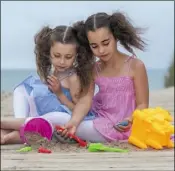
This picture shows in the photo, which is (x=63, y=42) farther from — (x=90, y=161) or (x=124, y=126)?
A: (x=90, y=161)

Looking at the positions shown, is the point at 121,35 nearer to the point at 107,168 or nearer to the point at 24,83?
the point at 24,83

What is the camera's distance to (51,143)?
12.2 feet

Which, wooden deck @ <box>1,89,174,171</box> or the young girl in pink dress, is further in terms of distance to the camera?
the young girl in pink dress

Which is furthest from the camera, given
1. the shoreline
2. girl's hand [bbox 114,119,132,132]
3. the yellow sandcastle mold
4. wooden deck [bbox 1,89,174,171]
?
the shoreline

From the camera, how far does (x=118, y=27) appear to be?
4004 millimetres

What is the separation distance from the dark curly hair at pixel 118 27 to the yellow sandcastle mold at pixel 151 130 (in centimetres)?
64

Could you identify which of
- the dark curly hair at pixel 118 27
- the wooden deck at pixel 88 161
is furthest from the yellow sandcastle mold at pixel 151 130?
the dark curly hair at pixel 118 27

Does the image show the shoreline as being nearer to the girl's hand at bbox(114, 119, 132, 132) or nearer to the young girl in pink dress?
the young girl in pink dress

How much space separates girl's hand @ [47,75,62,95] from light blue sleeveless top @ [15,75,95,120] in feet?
0.14

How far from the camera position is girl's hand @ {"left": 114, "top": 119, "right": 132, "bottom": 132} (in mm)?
3850

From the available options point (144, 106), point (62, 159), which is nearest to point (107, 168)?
point (62, 159)

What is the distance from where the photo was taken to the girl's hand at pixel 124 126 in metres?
3.85

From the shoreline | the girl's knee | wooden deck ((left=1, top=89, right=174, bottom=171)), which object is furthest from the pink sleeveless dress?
A: the shoreline

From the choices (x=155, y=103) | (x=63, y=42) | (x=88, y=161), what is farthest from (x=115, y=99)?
(x=155, y=103)
